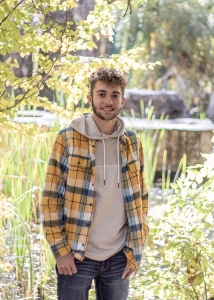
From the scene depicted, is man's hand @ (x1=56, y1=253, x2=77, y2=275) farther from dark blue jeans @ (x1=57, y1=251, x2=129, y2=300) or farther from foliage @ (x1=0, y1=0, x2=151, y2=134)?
foliage @ (x1=0, y1=0, x2=151, y2=134)

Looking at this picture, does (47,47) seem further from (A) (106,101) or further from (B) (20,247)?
(B) (20,247)

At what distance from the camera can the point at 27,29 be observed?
8.47ft

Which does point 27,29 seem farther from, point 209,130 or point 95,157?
point 209,130

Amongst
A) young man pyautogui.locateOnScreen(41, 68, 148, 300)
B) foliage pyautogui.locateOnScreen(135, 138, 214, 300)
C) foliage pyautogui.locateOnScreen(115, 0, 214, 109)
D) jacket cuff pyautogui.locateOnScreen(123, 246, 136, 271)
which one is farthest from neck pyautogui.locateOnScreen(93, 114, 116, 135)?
foliage pyautogui.locateOnScreen(115, 0, 214, 109)

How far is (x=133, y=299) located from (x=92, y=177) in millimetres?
1631

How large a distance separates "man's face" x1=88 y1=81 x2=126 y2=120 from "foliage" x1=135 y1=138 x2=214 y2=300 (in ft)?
2.35

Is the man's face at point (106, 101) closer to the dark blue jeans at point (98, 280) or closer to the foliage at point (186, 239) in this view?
the dark blue jeans at point (98, 280)

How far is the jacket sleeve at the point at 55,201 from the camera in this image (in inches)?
81.4

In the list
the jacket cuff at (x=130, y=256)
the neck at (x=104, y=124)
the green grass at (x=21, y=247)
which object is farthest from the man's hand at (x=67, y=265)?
the green grass at (x=21, y=247)

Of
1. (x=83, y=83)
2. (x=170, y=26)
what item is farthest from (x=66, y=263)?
(x=170, y=26)

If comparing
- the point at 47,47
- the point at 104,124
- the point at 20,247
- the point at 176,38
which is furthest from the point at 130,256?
the point at 176,38

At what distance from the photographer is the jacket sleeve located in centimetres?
207

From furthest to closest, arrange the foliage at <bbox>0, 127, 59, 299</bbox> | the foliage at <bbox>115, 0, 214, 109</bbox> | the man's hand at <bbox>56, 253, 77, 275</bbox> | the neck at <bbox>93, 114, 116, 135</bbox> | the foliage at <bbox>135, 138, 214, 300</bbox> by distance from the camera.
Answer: the foliage at <bbox>115, 0, 214, 109</bbox> → the foliage at <bbox>0, 127, 59, 299</bbox> → the foliage at <bbox>135, 138, 214, 300</bbox> → the neck at <bbox>93, 114, 116, 135</bbox> → the man's hand at <bbox>56, 253, 77, 275</bbox>

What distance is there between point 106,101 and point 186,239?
2.90ft
